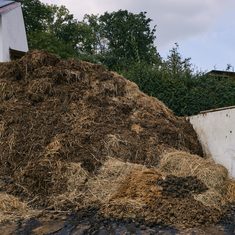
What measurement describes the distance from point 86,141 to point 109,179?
1.02 metres

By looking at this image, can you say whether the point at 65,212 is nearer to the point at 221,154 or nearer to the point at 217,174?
the point at 217,174

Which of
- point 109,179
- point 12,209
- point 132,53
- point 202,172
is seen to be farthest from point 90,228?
point 132,53

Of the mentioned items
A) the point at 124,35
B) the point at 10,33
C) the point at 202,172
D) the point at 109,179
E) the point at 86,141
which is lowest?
the point at 202,172

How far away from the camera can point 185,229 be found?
106 inches

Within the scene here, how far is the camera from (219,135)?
16.2 ft

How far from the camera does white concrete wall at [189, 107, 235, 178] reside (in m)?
4.47

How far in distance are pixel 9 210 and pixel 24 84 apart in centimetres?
343

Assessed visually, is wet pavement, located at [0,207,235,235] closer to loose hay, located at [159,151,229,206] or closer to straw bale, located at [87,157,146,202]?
loose hay, located at [159,151,229,206]

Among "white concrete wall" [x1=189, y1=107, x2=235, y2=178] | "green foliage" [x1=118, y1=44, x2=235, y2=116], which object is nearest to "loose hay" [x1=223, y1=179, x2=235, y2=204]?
"white concrete wall" [x1=189, y1=107, x2=235, y2=178]

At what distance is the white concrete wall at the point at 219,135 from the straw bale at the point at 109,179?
A: 1.80m

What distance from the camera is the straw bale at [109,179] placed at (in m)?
3.59

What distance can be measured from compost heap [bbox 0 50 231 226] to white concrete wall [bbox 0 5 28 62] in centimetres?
474

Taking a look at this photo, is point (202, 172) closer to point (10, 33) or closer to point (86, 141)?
point (86, 141)

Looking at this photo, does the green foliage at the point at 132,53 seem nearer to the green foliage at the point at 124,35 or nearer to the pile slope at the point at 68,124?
the green foliage at the point at 124,35
